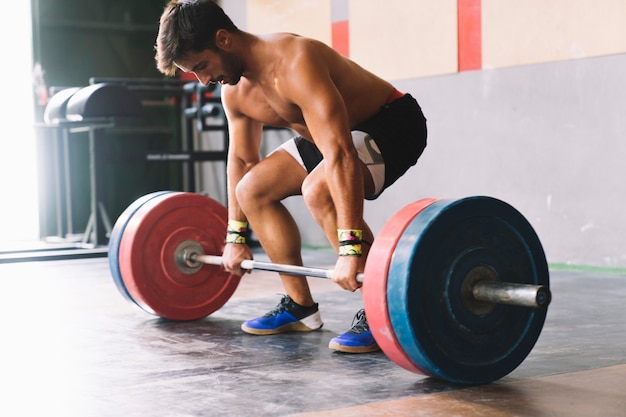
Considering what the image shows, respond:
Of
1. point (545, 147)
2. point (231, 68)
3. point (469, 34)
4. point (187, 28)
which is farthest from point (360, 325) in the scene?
point (469, 34)

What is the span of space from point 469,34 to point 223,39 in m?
2.87

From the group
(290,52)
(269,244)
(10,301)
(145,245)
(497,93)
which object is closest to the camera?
(290,52)

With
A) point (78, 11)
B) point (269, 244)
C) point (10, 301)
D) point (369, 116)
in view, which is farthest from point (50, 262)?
point (369, 116)

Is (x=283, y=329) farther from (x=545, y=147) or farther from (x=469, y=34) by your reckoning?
(x=469, y=34)

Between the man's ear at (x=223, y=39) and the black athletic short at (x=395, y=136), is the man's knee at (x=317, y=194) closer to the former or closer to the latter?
the black athletic short at (x=395, y=136)

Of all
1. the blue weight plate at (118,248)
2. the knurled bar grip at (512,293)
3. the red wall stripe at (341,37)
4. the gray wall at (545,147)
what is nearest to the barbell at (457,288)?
the knurled bar grip at (512,293)

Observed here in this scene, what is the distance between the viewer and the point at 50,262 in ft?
19.4

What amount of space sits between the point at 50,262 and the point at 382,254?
424 cm

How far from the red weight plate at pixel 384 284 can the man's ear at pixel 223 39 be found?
0.85 m

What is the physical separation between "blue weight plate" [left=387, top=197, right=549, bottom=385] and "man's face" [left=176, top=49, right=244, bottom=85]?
88cm

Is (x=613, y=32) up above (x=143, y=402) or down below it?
above

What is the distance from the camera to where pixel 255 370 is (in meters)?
2.46

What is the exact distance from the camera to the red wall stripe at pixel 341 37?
6141mm

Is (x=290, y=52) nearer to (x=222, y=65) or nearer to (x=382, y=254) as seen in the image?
(x=222, y=65)
